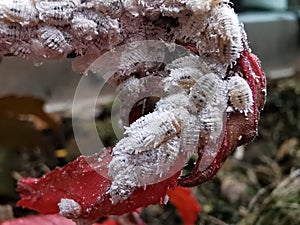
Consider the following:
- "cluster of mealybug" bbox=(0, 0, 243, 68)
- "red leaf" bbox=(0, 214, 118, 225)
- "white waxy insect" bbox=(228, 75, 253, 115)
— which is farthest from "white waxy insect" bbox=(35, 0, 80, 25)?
"red leaf" bbox=(0, 214, 118, 225)

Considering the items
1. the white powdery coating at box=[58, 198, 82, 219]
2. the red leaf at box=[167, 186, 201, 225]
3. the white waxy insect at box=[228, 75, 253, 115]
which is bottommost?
the red leaf at box=[167, 186, 201, 225]

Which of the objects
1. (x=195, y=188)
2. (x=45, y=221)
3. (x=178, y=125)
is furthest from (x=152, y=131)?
(x=195, y=188)

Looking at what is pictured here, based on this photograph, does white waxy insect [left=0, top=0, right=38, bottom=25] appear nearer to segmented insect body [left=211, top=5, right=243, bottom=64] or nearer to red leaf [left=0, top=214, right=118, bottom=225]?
segmented insect body [left=211, top=5, right=243, bottom=64]

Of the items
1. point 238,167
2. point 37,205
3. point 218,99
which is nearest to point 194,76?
point 218,99

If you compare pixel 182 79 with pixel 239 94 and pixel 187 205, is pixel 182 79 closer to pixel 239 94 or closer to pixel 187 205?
pixel 239 94

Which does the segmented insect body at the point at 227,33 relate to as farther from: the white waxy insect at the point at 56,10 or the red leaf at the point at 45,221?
the red leaf at the point at 45,221

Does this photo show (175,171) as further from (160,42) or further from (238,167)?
(238,167)
